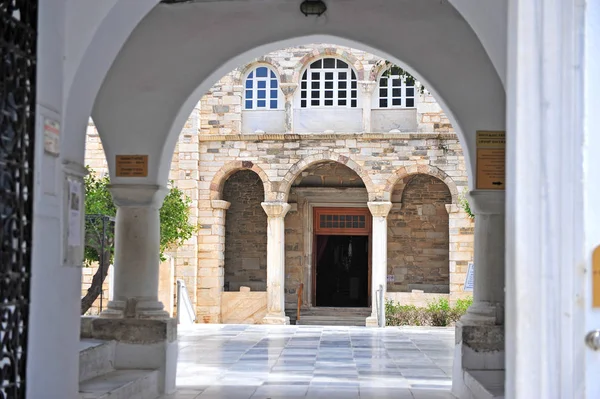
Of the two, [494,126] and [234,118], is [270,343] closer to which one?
[494,126]

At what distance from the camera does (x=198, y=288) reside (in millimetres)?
18688

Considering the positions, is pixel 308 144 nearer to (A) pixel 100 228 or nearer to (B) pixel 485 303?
(A) pixel 100 228

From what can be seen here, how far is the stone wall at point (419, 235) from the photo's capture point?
19672 mm

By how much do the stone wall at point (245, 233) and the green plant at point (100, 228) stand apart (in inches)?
163

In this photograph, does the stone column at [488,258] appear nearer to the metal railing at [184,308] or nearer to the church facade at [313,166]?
the metal railing at [184,308]

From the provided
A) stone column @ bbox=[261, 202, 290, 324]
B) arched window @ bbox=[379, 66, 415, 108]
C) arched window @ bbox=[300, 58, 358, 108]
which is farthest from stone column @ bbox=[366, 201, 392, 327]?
arched window @ bbox=[300, 58, 358, 108]

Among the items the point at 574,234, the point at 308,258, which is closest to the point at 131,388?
the point at 574,234

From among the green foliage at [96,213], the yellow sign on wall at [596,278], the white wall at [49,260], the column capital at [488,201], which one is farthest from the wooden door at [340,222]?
the yellow sign on wall at [596,278]

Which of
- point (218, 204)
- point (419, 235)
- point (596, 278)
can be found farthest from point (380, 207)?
point (596, 278)

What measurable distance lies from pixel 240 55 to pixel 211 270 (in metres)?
12.0

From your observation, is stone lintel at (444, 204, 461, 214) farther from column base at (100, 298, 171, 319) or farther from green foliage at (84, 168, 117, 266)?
column base at (100, 298, 171, 319)

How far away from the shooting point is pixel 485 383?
5.79 m

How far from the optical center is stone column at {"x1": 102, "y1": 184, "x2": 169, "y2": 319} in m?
7.10

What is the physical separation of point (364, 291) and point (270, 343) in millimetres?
11776
